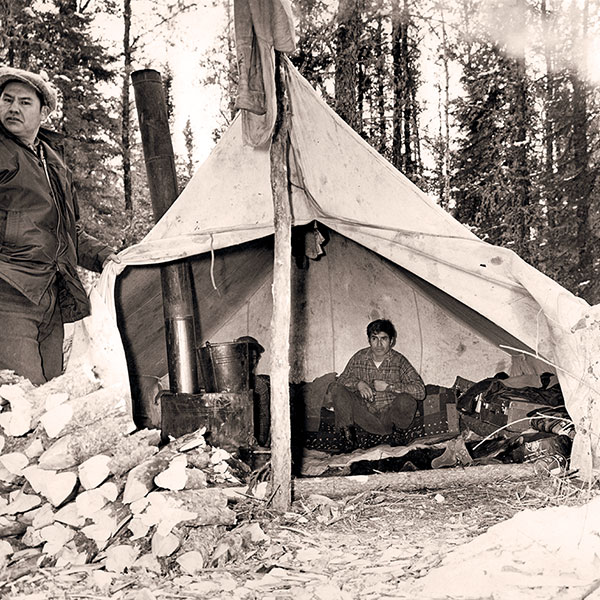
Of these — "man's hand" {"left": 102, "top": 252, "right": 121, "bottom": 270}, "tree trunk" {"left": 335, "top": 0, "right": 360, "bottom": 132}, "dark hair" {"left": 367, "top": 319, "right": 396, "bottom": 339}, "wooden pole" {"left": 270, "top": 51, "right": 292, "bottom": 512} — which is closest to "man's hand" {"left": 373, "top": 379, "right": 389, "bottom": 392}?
"dark hair" {"left": 367, "top": 319, "right": 396, "bottom": 339}

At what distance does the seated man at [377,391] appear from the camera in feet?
15.6

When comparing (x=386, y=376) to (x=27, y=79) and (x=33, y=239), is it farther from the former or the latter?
(x=27, y=79)

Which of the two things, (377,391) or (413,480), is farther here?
(377,391)

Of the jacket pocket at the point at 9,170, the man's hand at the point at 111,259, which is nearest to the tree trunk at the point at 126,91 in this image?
the man's hand at the point at 111,259

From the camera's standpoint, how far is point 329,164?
3.83 meters

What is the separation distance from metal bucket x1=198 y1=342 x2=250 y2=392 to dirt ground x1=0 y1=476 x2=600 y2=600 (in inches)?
42.8

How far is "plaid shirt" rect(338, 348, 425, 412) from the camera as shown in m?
4.98

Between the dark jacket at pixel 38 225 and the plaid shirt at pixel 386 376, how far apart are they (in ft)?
8.43

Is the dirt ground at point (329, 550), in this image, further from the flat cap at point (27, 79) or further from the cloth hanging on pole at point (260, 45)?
the flat cap at point (27, 79)

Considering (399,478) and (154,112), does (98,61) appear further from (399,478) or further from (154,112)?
(399,478)

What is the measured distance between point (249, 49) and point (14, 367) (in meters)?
1.97

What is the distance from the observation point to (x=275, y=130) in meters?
3.35

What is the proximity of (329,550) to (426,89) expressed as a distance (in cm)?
1356

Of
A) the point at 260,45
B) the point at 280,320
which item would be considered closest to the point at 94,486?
the point at 280,320
